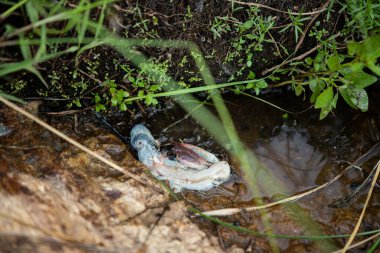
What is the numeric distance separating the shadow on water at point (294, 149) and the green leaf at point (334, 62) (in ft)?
2.91

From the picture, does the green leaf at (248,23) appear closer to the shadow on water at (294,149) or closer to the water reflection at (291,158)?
the shadow on water at (294,149)

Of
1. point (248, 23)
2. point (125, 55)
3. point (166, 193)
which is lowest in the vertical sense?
point (166, 193)

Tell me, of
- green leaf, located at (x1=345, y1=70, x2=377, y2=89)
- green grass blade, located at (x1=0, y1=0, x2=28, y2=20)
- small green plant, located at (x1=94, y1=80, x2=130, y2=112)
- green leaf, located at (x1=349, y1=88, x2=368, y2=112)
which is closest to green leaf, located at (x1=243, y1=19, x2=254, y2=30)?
green leaf, located at (x1=345, y1=70, x2=377, y2=89)

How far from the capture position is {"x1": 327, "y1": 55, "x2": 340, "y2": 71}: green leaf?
2789 millimetres

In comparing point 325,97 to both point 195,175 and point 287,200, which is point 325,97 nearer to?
point 287,200

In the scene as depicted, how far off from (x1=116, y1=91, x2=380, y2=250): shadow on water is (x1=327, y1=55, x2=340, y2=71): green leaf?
0.89 meters

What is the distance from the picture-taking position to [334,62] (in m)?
2.80

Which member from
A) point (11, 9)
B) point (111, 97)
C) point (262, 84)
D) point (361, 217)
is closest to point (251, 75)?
point (262, 84)

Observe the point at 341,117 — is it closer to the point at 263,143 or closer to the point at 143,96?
the point at 263,143

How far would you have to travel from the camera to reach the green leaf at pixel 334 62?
110 inches

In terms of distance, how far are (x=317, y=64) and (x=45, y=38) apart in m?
1.96

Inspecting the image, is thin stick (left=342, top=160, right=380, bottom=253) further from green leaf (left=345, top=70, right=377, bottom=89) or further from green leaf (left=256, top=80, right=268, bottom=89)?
green leaf (left=256, top=80, right=268, bottom=89)

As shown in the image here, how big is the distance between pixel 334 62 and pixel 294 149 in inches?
38.7

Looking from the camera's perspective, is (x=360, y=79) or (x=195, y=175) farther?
(x=195, y=175)
